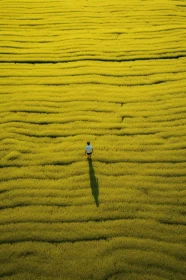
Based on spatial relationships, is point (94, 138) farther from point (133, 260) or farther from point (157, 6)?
point (157, 6)

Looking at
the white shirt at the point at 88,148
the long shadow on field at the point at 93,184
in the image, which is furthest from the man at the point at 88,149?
the long shadow on field at the point at 93,184

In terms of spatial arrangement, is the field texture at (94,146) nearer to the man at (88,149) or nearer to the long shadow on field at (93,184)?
the long shadow on field at (93,184)

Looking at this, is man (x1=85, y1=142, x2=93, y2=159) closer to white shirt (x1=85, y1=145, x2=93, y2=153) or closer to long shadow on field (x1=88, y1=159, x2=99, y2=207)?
white shirt (x1=85, y1=145, x2=93, y2=153)

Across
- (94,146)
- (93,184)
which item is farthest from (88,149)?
(93,184)

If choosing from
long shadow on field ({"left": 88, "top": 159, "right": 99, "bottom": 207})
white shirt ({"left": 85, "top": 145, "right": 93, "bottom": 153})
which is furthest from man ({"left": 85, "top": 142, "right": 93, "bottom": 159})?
long shadow on field ({"left": 88, "top": 159, "right": 99, "bottom": 207})

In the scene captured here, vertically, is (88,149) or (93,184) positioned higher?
(88,149)

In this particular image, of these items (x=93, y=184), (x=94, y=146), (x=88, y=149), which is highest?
(x=94, y=146)

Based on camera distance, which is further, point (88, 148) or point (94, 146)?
point (94, 146)

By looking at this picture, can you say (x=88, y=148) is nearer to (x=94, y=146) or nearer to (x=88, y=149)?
(x=88, y=149)
